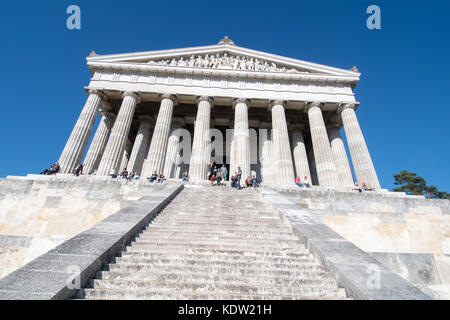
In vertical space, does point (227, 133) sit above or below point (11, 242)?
above

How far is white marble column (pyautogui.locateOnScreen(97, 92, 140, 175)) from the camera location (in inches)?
723

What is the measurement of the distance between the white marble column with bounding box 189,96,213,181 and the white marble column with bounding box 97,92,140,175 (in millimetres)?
6561

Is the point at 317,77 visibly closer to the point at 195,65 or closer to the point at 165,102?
the point at 195,65

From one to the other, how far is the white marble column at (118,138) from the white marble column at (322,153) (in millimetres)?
18174

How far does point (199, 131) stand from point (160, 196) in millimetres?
10999

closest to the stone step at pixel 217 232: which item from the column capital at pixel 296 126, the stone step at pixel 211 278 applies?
the stone step at pixel 211 278

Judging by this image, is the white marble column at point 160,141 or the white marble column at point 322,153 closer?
the white marble column at point 160,141

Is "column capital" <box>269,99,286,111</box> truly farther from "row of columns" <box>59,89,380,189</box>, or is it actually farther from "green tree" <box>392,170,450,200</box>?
"green tree" <box>392,170,450,200</box>

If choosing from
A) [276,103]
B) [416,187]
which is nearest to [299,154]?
[276,103]

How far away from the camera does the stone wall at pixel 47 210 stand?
9719mm

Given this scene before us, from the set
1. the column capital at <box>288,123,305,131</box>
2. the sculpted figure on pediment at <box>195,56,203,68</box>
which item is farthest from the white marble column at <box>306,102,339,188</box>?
the sculpted figure on pediment at <box>195,56,203,68</box>

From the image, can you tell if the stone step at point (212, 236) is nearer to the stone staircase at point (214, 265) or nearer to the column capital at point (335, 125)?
the stone staircase at point (214, 265)
